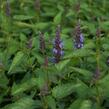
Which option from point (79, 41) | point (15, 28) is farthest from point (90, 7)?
point (79, 41)

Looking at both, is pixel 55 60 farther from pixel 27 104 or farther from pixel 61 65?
pixel 27 104

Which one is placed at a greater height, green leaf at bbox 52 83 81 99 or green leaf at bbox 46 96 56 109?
green leaf at bbox 52 83 81 99

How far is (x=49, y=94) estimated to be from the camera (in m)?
3.10

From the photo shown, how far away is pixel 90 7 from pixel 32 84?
7.62ft

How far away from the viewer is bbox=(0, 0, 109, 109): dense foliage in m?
3.02

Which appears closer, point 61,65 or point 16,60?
point 61,65

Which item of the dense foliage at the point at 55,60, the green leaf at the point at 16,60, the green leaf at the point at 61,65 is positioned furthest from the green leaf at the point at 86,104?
the green leaf at the point at 16,60

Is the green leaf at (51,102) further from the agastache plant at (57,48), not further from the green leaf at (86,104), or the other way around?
the agastache plant at (57,48)

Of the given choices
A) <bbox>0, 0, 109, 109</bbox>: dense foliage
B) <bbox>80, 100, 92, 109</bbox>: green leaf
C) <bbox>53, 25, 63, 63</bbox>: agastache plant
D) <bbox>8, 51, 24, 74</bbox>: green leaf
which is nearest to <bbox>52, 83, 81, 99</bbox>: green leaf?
<bbox>0, 0, 109, 109</bbox>: dense foliage

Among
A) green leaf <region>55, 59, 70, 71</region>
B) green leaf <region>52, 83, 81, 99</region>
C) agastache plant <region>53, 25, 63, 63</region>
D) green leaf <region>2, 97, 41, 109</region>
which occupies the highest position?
agastache plant <region>53, 25, 63, 63</region>

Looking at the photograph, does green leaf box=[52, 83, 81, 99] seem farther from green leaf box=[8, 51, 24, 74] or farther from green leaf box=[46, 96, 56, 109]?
green leaf box=[8, 51, 24, 74]

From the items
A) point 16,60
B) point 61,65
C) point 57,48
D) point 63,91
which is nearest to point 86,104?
point 63,91

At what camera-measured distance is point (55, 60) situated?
3406mm

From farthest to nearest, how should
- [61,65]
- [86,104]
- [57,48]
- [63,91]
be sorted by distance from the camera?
[57,48]
[61,65]
[63,91]
[86,104]
